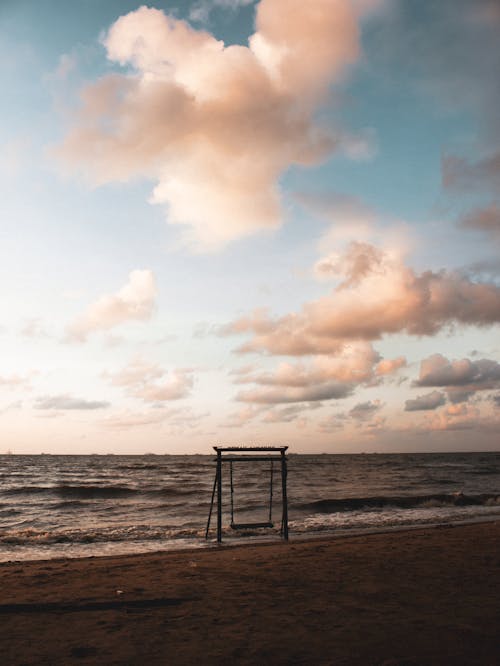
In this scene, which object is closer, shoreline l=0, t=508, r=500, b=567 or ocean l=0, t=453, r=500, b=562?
shoreline l=0, t=508, r=500, b=567

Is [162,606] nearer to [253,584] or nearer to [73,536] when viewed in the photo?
[253,584]

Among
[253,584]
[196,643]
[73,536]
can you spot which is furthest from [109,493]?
[196,643]

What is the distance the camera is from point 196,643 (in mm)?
5727

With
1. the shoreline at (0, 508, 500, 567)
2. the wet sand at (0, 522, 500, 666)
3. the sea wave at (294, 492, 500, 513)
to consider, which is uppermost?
the wet sand at (0, 522, 500, 666)

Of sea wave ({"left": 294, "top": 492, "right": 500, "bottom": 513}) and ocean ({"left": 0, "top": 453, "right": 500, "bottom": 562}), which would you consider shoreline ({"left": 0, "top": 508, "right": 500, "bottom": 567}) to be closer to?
ocean ({"left": 0, "top": 453, "right": 500, "bottom": 562})

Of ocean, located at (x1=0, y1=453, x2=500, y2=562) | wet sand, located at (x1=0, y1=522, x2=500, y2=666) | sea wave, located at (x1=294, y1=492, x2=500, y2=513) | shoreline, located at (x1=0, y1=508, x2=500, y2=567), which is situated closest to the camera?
wet sand, located at (x1=0, y1=522, x2=500, y2=666)

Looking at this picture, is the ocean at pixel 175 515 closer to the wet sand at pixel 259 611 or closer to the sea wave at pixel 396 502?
the sea wave at pixel 396 502

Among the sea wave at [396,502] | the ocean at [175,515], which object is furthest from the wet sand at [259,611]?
the sea wave at [396,502]

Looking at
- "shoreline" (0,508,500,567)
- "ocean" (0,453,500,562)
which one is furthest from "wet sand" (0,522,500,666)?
"ocean" (0,453,500,562)

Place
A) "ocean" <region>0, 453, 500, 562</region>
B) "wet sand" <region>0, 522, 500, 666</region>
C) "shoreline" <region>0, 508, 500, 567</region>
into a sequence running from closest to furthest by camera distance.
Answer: "wet sand" <region>0, 522, 500, 666</region> < "shoreline" <region>0, 508, 500, 567</region> < "ocean" <region>0, 453, 500, 562</region>

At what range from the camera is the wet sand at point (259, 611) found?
5414mm

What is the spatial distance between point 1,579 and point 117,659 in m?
5.66

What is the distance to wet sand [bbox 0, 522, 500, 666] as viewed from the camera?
213 inches

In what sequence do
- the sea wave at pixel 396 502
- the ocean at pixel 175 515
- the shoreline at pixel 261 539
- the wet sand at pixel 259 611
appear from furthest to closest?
1. the sea wave at pixel 396 502
2. the ocean at pixel 175 515
3. the shoreline at pixel 261 539
4. the wet sand at pixel 259 611
